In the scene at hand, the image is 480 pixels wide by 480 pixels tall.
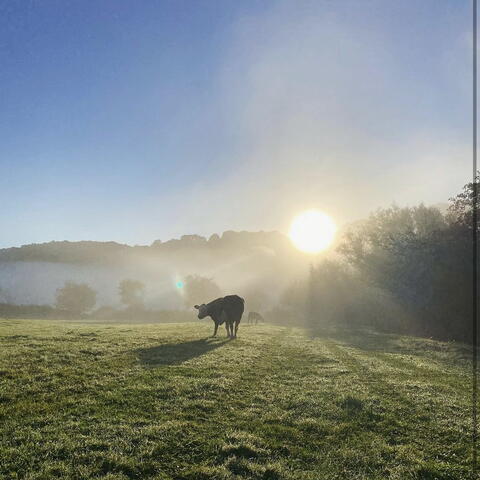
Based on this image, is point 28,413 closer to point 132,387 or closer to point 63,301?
point 132,387

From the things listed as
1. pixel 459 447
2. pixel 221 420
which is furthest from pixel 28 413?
pixel 459 447

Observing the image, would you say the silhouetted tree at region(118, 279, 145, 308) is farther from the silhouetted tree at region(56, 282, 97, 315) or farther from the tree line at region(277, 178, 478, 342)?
the tree line at region(277, 178, 478, 342)

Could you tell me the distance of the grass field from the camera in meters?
9.30

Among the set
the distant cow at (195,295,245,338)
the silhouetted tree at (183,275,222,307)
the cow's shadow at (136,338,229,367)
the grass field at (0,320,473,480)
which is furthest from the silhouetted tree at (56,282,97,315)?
the grass field at (0,320,473,480)

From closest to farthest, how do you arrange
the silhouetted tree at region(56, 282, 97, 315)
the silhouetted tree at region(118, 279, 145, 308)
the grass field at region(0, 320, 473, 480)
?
the grass field at region(0, 320, 473, 480)
the silhouetted tree at region(56, 282, 97, 315)
the silhouetted tree at region(118, 279, 145, 308)

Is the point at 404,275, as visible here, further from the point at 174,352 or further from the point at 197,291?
the point at 197,291

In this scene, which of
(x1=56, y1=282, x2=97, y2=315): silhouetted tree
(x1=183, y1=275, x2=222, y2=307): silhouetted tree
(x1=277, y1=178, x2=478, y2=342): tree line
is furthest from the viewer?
(x1=183, y1=275, x2=222, y2=307): silhouetted tree

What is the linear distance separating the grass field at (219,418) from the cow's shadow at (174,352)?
0.94 feet

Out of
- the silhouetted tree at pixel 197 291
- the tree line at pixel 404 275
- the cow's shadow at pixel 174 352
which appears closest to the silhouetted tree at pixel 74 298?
the silhouetted tree at pixel 197 291

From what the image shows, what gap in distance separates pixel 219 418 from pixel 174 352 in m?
12.8

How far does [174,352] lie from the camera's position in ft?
81.4

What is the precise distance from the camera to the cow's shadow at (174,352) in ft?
70.0

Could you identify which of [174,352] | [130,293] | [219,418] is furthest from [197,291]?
[219,418]

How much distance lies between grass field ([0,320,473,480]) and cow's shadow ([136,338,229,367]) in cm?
29
